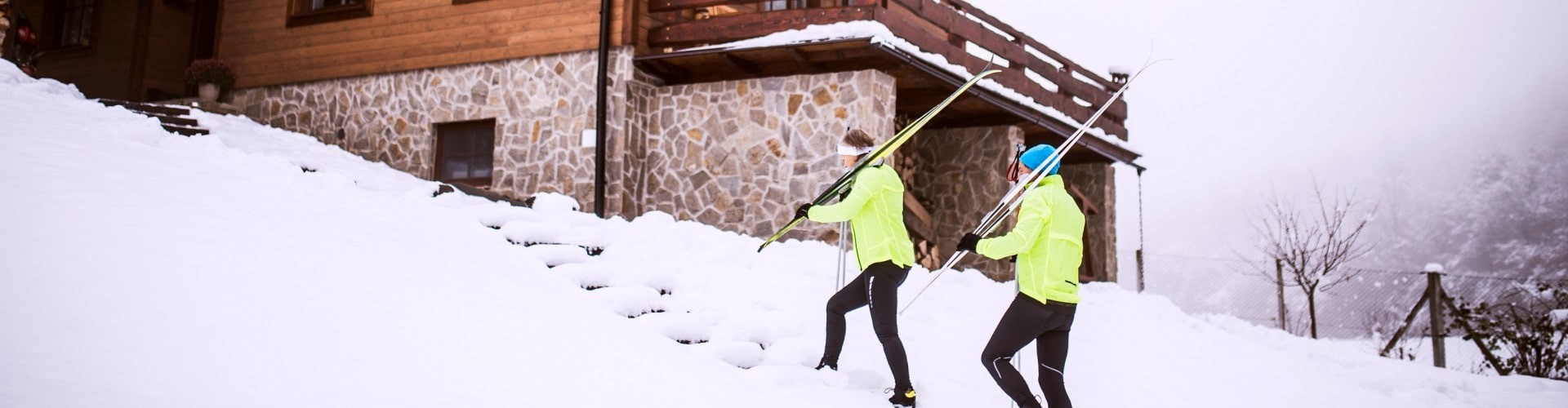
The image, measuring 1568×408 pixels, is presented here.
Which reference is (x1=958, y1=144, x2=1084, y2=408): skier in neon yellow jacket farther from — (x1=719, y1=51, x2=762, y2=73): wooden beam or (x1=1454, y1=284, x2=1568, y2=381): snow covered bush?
(x1=1454, y1=284, x2=1568, y2=381): snow covered bush

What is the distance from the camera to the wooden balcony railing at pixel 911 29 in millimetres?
10758

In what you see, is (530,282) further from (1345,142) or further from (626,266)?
(1345,142)

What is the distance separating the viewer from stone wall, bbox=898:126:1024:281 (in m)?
13.4

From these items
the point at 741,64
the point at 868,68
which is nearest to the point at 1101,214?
the point at 868,68

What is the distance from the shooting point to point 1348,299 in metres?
19.7

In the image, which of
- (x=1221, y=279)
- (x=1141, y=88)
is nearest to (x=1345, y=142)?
(x=1141, y=88)

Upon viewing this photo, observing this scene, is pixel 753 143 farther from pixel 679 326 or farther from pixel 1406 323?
pixel 1406 323

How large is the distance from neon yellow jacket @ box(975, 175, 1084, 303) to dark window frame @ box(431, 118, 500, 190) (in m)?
8.48

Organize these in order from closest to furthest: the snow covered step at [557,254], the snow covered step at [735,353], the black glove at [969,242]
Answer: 1. the black glove at [969,242]
2. the snow covered step at [735,353]
3. the snow covered step at [557,254]

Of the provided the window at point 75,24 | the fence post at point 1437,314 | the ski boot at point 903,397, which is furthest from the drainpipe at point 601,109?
the window at point 75,24

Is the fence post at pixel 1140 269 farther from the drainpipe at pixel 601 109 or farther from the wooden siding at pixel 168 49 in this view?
the wooden siding at pixel 168 49

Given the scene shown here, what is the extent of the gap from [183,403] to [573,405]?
5.15 feet

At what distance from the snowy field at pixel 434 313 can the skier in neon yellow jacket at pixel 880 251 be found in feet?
1.21

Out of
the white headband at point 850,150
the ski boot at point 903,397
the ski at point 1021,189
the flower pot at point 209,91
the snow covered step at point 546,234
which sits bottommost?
the ski boot at point 903,397
